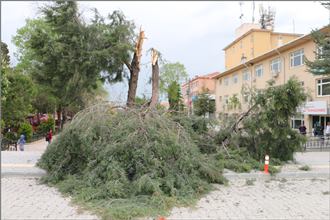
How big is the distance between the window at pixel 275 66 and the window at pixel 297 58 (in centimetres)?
211

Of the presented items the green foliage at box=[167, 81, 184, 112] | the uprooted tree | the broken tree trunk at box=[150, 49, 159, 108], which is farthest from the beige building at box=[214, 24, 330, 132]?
the broken tree trunk at box=[150, 49, 159, 108]

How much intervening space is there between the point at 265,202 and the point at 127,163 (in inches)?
138

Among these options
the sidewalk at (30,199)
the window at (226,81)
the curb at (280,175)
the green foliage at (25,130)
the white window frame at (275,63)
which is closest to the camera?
the sidewalk at (30,199)

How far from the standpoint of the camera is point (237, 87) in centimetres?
4156

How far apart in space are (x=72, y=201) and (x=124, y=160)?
5.55 feet

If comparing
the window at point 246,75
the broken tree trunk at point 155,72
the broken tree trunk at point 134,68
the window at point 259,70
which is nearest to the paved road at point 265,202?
the broken tree trunk at point 155,72

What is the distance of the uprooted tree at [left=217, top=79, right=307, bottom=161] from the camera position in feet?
39.4

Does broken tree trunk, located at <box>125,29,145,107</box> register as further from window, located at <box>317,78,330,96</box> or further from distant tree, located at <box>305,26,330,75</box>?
window, located at <box>317,78,330,96</box>

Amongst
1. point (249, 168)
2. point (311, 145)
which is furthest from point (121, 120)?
point (311, 145)

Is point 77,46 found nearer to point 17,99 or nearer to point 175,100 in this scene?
point 175,100

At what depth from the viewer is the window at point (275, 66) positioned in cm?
3104

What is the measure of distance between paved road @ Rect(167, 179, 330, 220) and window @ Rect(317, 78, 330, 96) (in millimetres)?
15724

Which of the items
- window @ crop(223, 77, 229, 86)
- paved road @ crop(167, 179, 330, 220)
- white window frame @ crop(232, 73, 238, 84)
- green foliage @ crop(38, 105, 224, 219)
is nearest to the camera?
paved road @ crop(167, 179, 330, 220)

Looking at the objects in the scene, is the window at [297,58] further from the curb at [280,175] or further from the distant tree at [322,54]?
the curb at [280,175]
